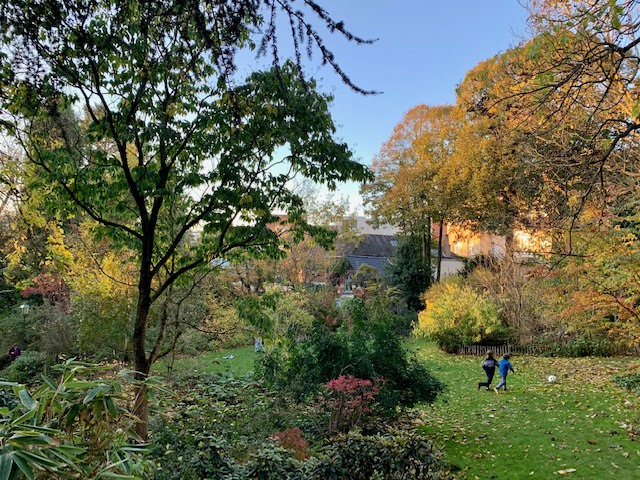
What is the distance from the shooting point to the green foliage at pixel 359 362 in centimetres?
679

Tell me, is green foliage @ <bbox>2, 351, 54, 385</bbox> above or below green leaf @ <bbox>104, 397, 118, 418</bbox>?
below

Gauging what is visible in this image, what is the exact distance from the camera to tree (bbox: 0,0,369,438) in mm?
3791

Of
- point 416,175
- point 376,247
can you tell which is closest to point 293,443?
point 416,175

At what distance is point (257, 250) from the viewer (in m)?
5.65

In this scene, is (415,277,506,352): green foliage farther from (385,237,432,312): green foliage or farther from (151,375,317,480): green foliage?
(151,375,317,480): green foliage

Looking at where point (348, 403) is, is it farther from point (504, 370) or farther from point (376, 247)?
point (376, 247)

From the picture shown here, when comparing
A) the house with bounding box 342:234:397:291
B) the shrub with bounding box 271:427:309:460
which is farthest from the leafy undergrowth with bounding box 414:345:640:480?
the house with bounding box 342:234:397:291

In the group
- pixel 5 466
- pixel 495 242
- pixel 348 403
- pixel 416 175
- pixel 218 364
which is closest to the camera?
pixel 5 466

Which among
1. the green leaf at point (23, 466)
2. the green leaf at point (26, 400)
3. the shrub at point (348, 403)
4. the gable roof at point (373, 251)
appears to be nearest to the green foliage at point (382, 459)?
the green leaf at point (26, 400)

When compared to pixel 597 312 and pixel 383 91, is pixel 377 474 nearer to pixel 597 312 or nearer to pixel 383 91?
pixel 383 91

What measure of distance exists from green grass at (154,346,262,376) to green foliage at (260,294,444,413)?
12.1ft

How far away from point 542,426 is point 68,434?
293 inches

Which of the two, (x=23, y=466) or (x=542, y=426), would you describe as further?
(x=542, y=426)

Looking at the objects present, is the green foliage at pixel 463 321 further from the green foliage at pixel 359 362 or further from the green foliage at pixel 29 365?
the green foliage at pixel 29 365
